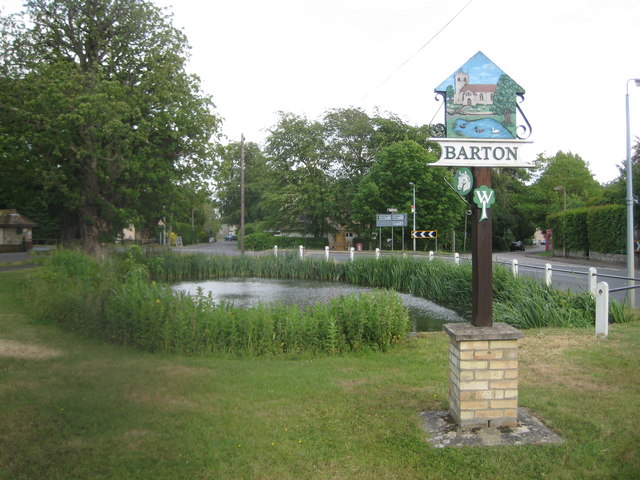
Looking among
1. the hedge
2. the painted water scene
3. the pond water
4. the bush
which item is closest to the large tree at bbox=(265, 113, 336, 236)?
the bush

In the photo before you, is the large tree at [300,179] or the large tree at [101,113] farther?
the large tree at [300,179]

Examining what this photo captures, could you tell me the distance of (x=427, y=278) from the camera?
16.6 m

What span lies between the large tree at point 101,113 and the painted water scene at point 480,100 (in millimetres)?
17685

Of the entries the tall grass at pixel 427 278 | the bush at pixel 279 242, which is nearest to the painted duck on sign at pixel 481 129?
the tall grass at pixel 427 278

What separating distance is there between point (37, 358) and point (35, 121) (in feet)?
54.2

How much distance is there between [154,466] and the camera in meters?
3.50

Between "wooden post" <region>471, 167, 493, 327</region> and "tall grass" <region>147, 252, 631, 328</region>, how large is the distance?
589 cm

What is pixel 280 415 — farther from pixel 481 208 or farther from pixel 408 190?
pixel 408 190

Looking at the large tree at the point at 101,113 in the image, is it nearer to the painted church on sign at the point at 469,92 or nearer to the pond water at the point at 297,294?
the pond water at the point at 297,294

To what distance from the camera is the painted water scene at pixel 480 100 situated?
14.6 ft

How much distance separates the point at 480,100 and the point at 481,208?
37.7 inches

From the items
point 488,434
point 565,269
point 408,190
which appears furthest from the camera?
point 408,190

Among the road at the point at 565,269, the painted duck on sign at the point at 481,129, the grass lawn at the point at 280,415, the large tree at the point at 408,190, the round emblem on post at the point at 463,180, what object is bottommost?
the grass lawn at the point at 280,415

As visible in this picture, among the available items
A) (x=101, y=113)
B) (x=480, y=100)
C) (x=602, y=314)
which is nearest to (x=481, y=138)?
(x=480, y=100)
